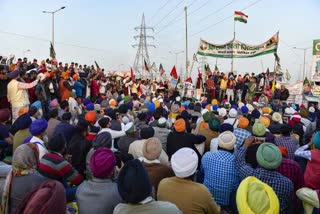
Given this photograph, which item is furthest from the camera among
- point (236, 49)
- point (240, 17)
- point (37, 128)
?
point (240, 17)

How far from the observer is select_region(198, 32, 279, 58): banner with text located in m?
20.4

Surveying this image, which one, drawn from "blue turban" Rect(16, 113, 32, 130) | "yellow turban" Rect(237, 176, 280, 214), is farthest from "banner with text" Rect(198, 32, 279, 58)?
"yellow turban" Rect(237, 176, 280, 214)

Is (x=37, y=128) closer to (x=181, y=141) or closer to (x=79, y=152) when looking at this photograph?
(x=79, y=152)

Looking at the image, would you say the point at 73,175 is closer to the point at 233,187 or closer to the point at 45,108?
the point at 233,187

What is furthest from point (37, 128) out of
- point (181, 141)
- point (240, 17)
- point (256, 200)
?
point (240, 17)

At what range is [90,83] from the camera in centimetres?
1789

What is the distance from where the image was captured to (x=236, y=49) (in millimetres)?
21609

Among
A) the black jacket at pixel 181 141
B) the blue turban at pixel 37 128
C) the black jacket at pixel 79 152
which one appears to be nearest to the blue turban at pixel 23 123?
the blue turban at pixel 37 128

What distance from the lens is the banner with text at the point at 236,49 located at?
20.4 m

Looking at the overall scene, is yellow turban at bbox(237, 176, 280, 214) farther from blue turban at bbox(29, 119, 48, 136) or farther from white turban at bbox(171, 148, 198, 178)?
blue turban at bbox(29, 119, 48, 136)

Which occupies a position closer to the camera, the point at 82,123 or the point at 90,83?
the point at 82,123

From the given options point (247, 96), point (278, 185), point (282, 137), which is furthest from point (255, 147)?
point (247, 96)

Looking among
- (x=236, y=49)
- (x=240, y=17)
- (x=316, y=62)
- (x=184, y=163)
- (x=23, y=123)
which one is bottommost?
(x=184, y=163)

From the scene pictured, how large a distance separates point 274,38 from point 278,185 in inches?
691
